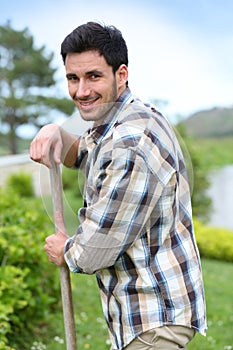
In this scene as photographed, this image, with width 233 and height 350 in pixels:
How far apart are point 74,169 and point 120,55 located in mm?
523

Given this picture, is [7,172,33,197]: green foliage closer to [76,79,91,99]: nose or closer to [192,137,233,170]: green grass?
[76,79,91,99]: nose

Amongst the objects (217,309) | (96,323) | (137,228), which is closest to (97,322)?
(96,323)

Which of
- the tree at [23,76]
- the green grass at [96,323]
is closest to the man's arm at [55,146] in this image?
the green grass at [96,323]

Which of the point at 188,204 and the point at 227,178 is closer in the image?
the point at 188,204

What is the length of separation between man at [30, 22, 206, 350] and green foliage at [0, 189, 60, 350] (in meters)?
1.37

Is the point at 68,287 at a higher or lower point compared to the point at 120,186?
lower

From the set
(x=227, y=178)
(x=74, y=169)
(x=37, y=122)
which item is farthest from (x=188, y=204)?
(x=37, y=122)

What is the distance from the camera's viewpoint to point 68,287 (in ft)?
6.59

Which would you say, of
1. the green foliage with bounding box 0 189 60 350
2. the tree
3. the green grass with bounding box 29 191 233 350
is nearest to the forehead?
the green foliage with bounding box 0 189 60 350

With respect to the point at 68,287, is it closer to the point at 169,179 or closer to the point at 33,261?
the point at 169,179

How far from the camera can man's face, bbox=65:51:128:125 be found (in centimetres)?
174

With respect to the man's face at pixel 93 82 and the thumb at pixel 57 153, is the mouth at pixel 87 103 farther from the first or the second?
the thumb at pixel 57 153

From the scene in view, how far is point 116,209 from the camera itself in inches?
65.0

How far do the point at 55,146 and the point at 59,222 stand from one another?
0.83ft
